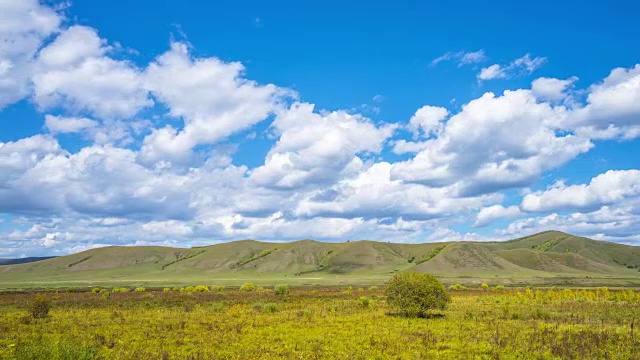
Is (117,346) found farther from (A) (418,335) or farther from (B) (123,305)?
(B) (123,305)

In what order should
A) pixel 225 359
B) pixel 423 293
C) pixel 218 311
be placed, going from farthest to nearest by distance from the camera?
pixel 218 311 → pixel 423 293 → pixel 225 359

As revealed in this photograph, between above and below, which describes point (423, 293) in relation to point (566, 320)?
above

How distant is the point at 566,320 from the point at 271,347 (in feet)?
72.4

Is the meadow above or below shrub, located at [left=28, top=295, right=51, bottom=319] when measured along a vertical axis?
below

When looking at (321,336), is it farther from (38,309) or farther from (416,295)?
(38,309)

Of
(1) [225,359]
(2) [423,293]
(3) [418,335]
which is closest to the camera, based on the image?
(1) [225,359]

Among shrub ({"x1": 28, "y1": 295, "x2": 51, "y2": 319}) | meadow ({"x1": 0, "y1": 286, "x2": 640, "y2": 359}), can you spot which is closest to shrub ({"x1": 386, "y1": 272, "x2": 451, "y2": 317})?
meadow ({"x1": 0, "y1": 286, "x2": 640, "y2": 359})

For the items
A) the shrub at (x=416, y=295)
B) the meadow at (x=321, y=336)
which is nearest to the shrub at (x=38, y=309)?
the meadow at (x=321, y=336)

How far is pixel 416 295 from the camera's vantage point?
3184 cm

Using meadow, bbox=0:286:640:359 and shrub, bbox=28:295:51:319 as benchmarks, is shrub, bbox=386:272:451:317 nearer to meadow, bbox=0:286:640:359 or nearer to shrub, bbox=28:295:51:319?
meadow, bbox=0:286:640:359

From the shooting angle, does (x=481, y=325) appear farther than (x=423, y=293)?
No

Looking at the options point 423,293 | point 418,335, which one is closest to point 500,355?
point 418,335

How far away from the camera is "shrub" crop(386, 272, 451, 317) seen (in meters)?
31.7

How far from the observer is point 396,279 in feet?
112
